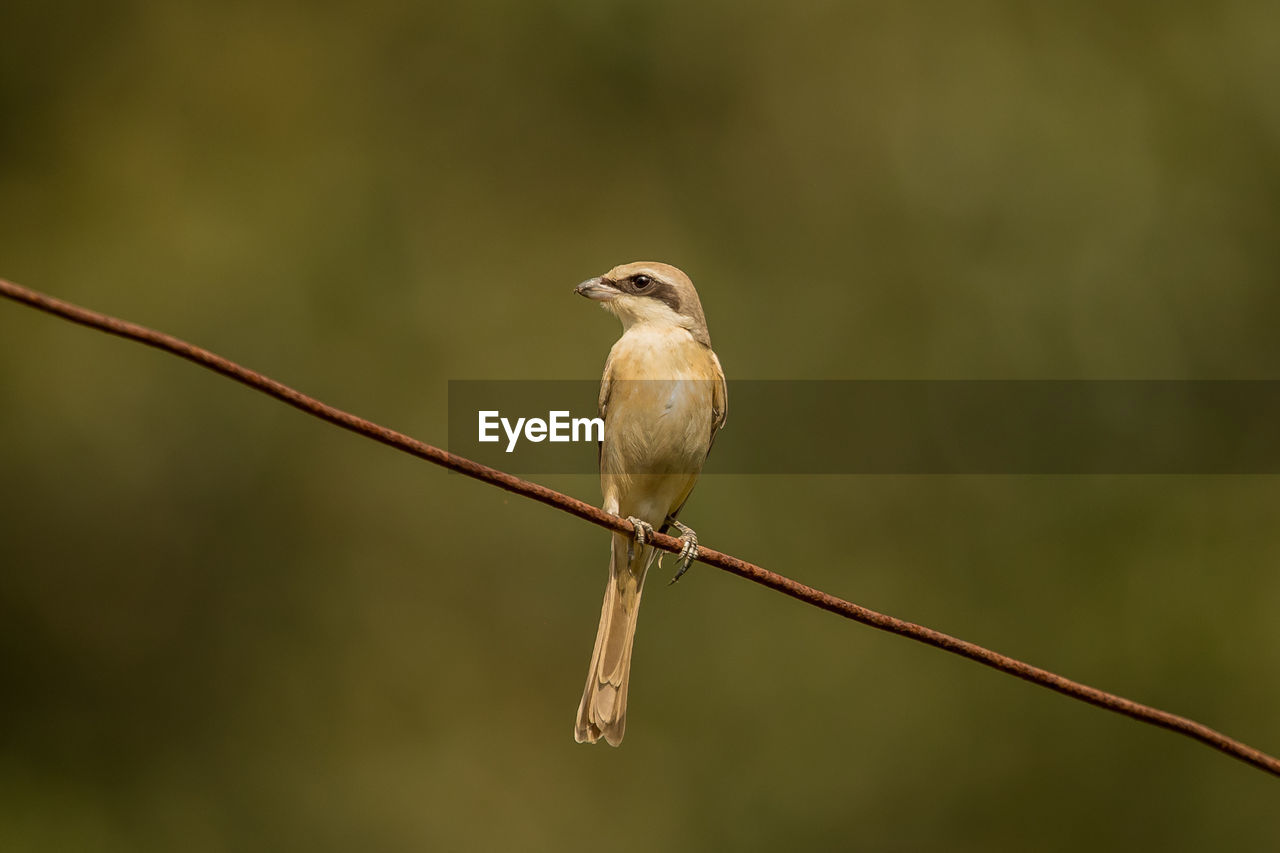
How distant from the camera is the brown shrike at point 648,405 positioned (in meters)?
4.35

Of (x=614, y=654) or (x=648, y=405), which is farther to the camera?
(x=648, y=405)

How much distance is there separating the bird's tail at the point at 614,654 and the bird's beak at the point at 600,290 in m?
0.86

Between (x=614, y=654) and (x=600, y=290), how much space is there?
1286mm

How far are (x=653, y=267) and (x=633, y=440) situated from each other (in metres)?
0.61

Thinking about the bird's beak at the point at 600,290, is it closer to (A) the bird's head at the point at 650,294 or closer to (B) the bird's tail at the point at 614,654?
(A) the bird's head at the point at 650,294

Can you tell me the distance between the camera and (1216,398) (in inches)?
440

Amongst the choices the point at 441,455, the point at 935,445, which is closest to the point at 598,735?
the point at 441,455

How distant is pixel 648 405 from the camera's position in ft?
14.3

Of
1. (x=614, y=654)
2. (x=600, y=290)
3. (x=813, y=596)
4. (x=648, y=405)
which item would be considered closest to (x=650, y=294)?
(x=600, y=290)

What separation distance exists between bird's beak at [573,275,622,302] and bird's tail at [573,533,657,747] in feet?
2.84

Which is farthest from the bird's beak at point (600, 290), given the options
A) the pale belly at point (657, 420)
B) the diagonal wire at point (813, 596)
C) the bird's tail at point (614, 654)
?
the diagonal wire at point (813, 596)

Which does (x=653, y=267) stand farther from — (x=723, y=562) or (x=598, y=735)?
(x=723, y=562)

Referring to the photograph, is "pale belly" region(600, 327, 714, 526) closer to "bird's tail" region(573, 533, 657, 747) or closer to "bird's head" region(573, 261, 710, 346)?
"bird's head" region(573, 261, 710, 346)

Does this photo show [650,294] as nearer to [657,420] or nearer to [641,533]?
[657,420]
